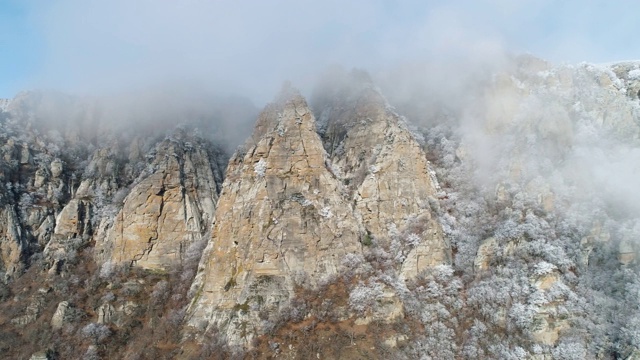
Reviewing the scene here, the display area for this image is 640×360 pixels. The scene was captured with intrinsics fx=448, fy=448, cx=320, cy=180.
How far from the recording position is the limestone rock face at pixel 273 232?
68.0 m

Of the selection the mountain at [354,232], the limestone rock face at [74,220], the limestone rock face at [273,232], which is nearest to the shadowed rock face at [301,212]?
the limestone rock face at [273,232]

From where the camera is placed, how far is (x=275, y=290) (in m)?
67.8

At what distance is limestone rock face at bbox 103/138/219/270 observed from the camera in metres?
84.9

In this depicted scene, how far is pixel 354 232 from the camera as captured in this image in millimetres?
73750

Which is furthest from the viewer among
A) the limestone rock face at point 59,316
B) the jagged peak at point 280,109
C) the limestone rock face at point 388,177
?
the jagged peak at point 280,109

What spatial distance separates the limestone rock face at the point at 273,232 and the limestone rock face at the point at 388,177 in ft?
13.6

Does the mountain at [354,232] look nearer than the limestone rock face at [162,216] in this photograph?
Yes

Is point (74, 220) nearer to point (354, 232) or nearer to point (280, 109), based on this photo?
point (280, 109)

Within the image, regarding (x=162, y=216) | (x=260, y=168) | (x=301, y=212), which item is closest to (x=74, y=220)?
(x=162, y=216)

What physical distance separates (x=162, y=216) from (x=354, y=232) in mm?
39097

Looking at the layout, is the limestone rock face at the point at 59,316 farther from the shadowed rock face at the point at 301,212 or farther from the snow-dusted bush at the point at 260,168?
the snow-dusted bush at the point at 260,168

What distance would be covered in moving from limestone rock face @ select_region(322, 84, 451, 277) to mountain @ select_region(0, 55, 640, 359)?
33 cm

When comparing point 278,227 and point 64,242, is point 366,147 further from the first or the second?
point 64,242

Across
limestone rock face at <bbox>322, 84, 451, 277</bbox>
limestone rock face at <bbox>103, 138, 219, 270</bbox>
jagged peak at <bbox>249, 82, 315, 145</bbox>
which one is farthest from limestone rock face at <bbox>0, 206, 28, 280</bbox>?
limestone rock face at <bbox>322, 84, 451, 277</bbox>
